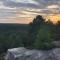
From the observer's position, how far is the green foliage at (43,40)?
4.60m

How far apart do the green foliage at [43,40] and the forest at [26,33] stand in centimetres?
5

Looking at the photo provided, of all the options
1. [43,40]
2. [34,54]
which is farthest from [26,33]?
[34,54]

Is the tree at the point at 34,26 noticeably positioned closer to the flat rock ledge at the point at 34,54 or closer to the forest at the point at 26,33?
the forest at the point at 26,33

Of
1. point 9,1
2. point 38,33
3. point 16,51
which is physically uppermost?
point 9,1

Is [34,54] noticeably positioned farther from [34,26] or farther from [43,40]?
[34,26]

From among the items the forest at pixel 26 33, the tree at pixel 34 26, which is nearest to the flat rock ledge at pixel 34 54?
the forest at pixel 26 33

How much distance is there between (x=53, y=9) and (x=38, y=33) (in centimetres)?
75

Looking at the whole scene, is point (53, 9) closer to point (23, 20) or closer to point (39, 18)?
point (39, 18)

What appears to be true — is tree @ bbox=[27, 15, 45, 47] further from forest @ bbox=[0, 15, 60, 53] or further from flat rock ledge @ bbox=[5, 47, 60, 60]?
Result: flat rock ledge @ bbox=[5, 47, 60, 60]

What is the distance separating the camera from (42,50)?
4531 millimetres

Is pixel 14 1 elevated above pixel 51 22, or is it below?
above

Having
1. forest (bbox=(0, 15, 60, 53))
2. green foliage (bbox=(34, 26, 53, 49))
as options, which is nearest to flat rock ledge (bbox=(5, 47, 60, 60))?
green foliage (bbox=(34, 26, 53, 49))

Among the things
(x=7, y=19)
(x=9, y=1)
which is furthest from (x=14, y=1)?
(x=7, y=19)

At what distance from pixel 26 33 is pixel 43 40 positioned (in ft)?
1.90
